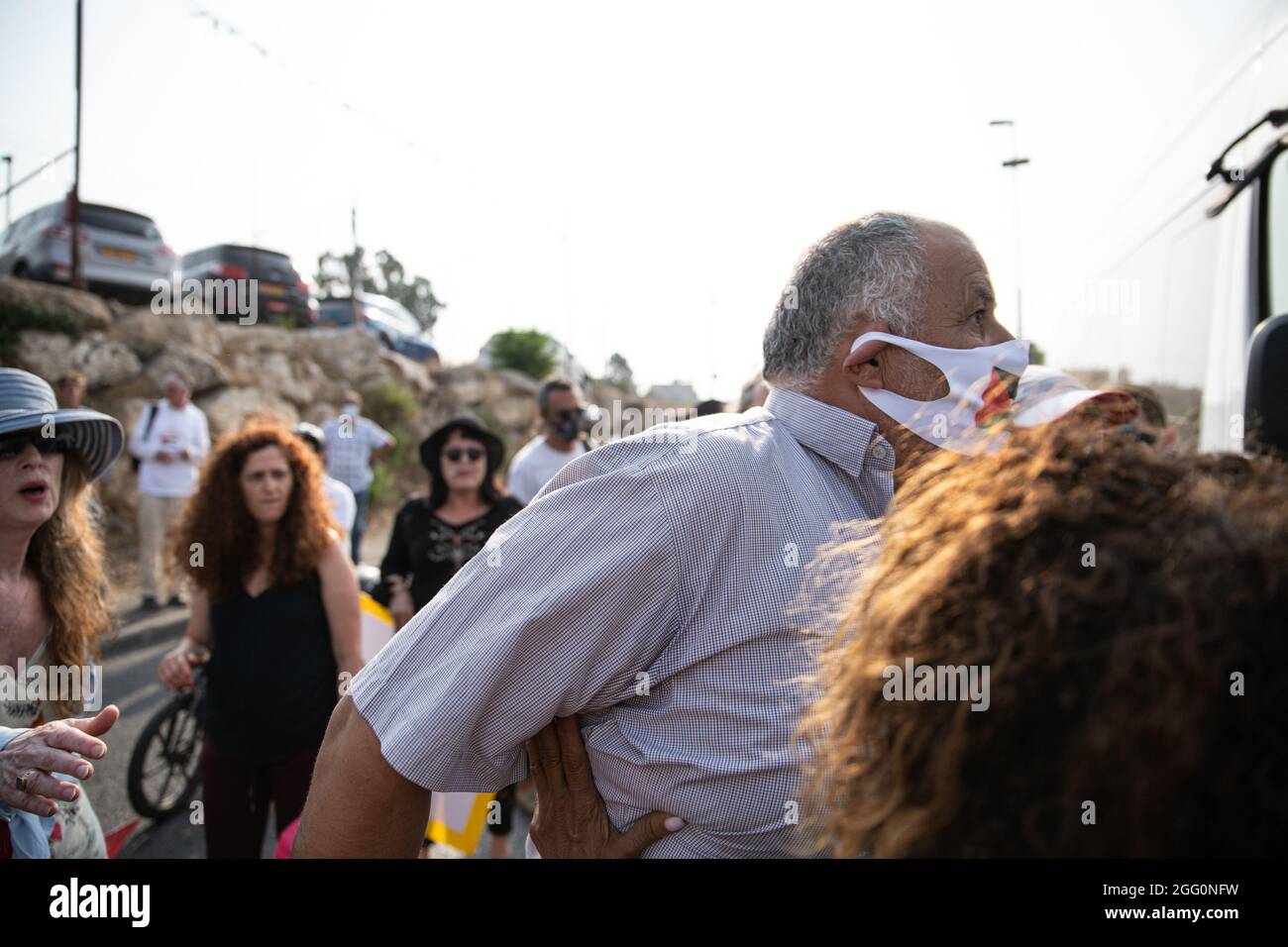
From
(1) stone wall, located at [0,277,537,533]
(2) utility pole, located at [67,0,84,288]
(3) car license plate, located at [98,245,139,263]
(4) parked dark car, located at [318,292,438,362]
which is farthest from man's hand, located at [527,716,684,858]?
(4) parked dark car, located at [318,292,438,362]

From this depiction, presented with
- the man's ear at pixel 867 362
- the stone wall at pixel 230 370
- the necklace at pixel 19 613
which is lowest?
the necklace at pixel 19 613

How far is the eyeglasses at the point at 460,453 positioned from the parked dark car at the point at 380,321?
1550cm

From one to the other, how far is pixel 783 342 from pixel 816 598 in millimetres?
618

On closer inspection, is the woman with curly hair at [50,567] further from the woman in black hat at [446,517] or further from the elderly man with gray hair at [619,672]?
the woman in black hat at [446,517]

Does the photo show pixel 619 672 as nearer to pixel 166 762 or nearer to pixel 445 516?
pixel 445 516

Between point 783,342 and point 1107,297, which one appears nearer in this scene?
point 783,342

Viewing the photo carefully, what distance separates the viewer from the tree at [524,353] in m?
23.0

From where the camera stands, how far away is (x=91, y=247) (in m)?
11.9

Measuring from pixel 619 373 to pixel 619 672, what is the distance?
34.7 m

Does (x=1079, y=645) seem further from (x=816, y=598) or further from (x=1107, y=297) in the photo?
(x=1107, y=297)

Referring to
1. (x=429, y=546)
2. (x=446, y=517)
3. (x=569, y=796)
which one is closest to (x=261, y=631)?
(x=429, y=546)

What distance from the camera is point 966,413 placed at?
4.70 ft

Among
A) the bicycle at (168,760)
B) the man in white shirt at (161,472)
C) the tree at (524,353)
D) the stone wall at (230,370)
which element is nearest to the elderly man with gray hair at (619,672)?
the bicycle at (168,760)
